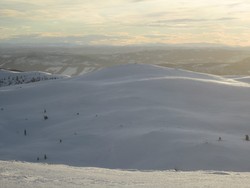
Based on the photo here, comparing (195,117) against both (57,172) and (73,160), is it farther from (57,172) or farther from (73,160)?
(57,172)

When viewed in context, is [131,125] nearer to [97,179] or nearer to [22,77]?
[97,179]

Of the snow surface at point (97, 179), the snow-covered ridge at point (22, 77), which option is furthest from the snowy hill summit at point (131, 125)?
the snow-covered ridge at point (22, 77)

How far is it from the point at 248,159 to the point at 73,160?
4.66 metres

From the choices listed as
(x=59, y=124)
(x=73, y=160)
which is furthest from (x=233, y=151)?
(x=59, y=124)

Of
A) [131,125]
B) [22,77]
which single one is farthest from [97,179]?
[22,77]

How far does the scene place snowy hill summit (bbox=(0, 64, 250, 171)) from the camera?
38.6 ft

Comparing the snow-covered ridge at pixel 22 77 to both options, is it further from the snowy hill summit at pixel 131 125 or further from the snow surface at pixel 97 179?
the snow surface at pixel 97 179

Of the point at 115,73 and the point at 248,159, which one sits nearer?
the point at 248,159

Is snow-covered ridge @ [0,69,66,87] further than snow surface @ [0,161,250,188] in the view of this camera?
Yes

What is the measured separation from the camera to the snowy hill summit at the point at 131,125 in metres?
11.8

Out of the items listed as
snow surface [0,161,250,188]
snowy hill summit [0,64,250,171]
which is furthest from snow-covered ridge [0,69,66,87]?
snow surface [0,161,250,188]

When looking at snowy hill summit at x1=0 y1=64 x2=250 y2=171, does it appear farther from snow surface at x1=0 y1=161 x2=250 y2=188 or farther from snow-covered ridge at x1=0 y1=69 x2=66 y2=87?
snow-covered ridge at x1=0 y1=69 x2=66 y2=87

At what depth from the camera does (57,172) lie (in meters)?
6.48

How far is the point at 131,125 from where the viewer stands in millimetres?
15711
